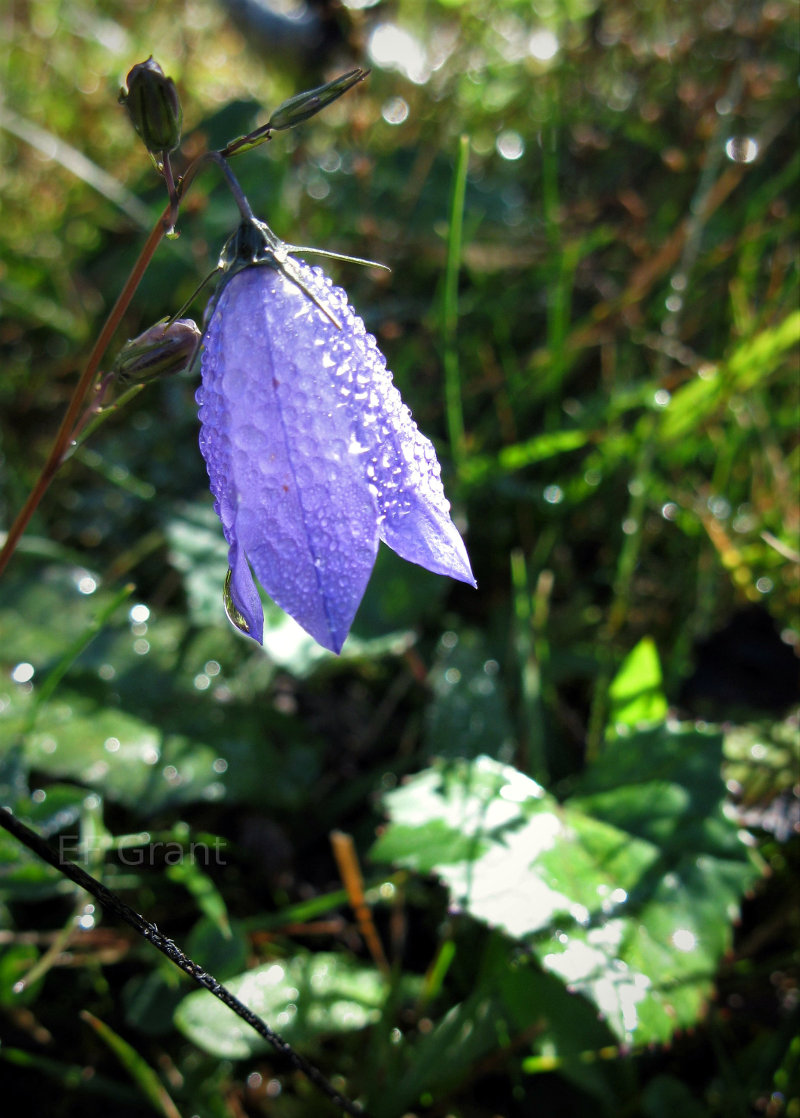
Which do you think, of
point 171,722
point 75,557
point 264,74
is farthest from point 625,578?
point 264,74

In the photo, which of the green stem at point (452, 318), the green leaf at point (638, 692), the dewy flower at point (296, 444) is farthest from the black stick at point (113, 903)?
the green stem at point (452, 318)

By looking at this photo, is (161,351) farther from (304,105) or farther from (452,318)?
(452,318)

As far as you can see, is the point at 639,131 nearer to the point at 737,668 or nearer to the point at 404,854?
the point at 737,668

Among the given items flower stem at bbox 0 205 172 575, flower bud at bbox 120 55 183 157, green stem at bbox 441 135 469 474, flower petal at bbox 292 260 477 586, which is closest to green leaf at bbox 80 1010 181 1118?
flower stem at bbox 0 205 172 575

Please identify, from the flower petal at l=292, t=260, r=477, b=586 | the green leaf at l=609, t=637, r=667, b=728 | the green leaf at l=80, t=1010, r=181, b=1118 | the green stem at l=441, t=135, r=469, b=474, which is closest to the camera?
the flower petal at l=292, t=260, r=477, b=586

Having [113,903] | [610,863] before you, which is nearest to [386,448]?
[113,903]

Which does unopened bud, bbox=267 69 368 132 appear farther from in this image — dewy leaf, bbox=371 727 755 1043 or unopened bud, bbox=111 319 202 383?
dewy leaf, bbox=371 727 755 1043

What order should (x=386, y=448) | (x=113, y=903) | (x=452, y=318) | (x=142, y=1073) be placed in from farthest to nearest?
(x=452, y=318), (x=142, y=1073), (x=386, y=448), (x=113, y=903)
